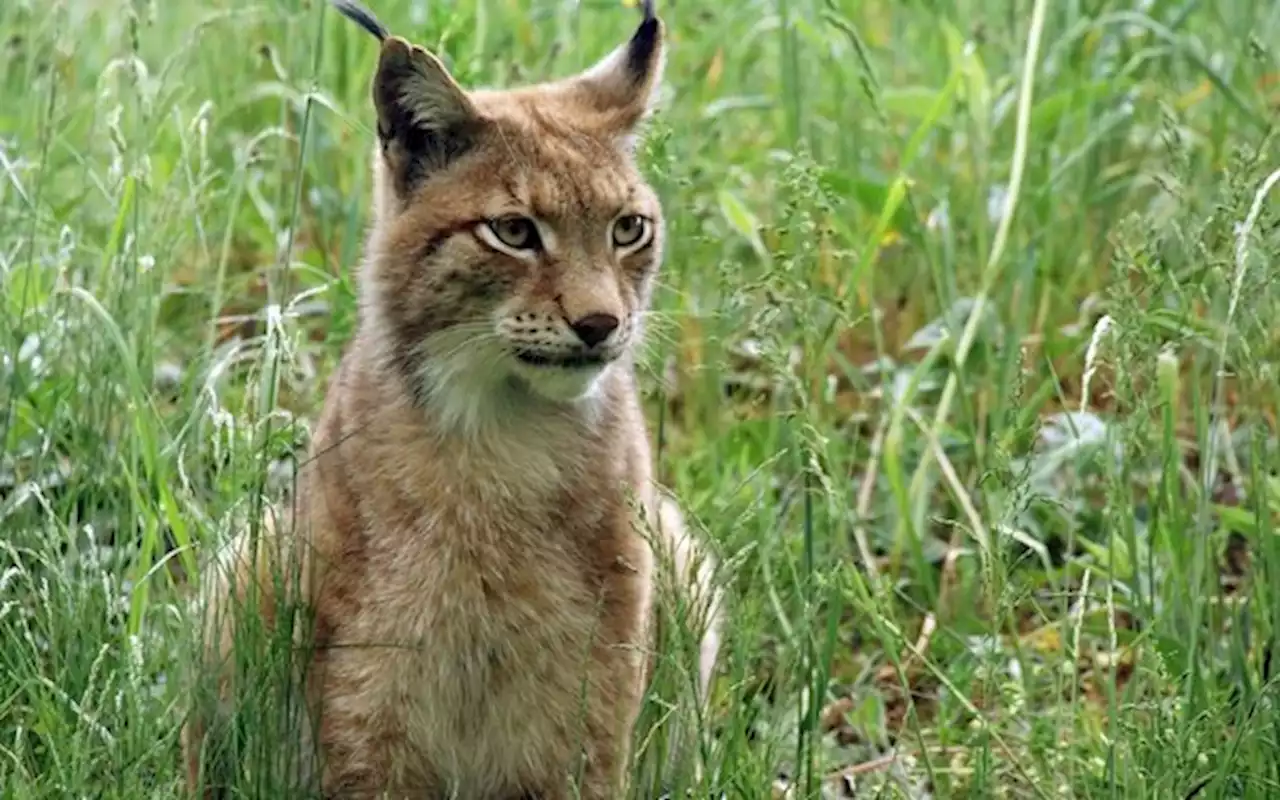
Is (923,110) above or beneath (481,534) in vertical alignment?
above

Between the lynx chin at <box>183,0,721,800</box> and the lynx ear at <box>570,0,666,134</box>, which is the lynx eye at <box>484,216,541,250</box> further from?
the lynx ear at <box>570,0,666,134</box>

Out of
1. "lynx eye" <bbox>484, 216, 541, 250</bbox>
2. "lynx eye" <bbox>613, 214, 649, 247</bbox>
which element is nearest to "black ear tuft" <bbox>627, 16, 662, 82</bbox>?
"lynx eye" <bbox>613, 214, 649, 247</bbox>

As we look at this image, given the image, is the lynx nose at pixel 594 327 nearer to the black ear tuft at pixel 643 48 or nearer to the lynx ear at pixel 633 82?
the lynx ear at pixel 633 82

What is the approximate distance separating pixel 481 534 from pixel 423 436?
19cm

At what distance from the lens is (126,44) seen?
237 inches

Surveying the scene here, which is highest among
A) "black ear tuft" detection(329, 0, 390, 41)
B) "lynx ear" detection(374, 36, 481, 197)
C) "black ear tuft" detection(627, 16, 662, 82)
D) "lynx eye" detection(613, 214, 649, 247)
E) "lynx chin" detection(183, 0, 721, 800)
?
"black ear tuft" detection(329, 0, 390, 41)

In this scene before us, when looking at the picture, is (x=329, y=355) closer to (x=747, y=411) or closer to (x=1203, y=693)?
(x=747, y=411)

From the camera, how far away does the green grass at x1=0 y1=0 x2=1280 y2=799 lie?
3496 mm

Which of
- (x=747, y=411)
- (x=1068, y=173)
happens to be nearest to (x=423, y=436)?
(x=747, y=411)

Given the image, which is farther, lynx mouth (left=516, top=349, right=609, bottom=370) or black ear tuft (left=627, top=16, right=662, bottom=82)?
black ear tuft (left=627, top=16, right=662, bottom=82)

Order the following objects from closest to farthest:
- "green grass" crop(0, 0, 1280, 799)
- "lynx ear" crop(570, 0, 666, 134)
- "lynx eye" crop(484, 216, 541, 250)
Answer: "green grass" crop(0, 0, 1280, 799), "lynx eye" crop(484, 216, 541, 250), "lynx ear" crop(570, 0, 666, 134)

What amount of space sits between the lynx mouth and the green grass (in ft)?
0.91

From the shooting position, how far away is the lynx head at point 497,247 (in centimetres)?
356

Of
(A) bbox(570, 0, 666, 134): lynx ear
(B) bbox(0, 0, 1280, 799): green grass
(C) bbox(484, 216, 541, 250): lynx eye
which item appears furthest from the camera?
(A) bbox(570, 0, 666, 134): lynx ear
